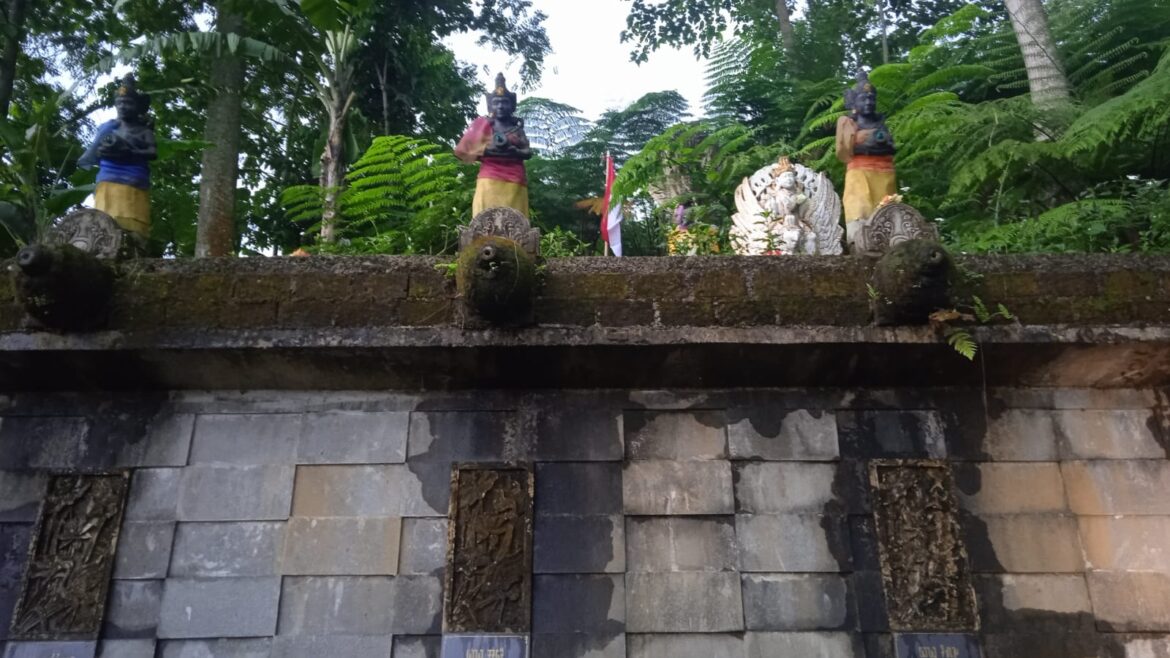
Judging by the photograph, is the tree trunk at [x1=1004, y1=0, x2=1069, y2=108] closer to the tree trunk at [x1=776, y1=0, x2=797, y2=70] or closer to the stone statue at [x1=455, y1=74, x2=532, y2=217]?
the tree trunk at [x1=776, y1=0, x2=797, y2=70]

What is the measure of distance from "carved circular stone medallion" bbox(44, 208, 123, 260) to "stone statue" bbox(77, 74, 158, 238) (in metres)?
0.26

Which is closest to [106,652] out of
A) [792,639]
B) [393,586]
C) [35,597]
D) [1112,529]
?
[35,597]

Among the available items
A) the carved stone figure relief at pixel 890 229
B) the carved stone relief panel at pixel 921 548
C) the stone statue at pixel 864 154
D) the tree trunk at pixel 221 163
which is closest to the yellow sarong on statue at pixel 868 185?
the stone statue at pixel 864 154

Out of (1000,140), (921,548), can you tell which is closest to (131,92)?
(921,548)

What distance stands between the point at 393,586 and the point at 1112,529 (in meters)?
4.68

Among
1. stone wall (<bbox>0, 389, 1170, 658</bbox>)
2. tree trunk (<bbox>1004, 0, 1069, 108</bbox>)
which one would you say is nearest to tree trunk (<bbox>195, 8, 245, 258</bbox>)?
stone wall (<bbox>0, 389, 1170, 658</bbox>)

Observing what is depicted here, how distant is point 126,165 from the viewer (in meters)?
6.46

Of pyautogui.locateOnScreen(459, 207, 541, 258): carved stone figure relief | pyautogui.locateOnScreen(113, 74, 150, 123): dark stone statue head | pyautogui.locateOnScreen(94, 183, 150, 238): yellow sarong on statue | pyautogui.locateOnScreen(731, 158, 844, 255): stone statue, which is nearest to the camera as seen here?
pyautogui.locateOnScreen(459, 207, 541, 258): carved stone figure relief

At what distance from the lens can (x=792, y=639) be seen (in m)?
5.16

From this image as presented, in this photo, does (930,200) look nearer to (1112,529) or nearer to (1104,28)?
(1104,28)

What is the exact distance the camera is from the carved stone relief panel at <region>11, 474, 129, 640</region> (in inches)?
206

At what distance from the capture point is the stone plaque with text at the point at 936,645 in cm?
510

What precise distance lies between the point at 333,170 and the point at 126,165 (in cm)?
473

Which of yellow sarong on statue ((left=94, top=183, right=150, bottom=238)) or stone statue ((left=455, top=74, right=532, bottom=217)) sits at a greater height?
stone statue ((left=455, top=74, right=532, bottom=217))
